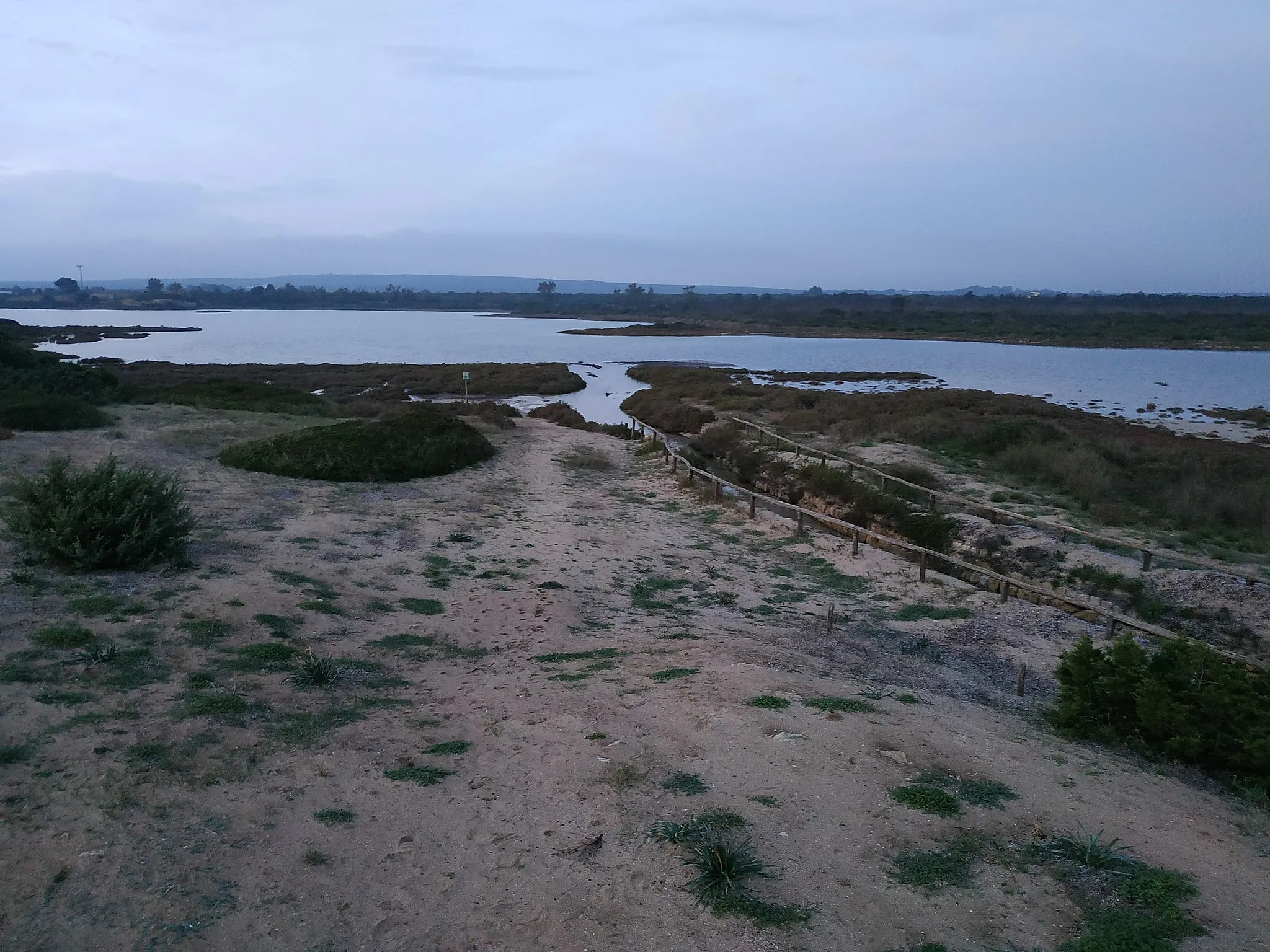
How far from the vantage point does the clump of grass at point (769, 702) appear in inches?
258

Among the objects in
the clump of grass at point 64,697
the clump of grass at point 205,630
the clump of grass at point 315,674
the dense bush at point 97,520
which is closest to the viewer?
the clump of grass at point 64,697

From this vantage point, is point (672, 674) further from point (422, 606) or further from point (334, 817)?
point (422, 606)

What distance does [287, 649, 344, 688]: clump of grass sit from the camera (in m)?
7.09

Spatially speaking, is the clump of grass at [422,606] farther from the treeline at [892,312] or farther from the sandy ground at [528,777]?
the treeline at [892,312]

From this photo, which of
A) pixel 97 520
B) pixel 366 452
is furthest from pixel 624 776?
pixel 366 452

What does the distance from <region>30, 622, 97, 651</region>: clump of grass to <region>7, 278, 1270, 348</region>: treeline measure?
91.6m

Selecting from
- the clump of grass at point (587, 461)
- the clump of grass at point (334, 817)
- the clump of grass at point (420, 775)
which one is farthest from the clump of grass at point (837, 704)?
the clump of grass at point (587, 461)

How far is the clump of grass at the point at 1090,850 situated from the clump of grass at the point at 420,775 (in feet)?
12.7

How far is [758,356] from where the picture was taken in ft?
233

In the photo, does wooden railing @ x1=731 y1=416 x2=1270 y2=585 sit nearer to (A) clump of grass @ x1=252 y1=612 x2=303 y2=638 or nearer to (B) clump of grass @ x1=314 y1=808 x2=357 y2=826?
(A) clump of grass @ x1=252 y1=612 x2=303 y2=638

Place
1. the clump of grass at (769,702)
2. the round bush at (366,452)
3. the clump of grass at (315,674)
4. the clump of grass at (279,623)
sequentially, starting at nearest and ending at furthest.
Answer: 1. the clump of grass at (769,702)
2. the clump of grass at (315,674)
3. the clump of grass at (279,623)
4. the round bush at (366,452)

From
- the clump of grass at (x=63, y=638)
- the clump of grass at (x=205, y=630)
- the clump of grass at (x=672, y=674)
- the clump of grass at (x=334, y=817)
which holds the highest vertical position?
the clump of grass at (x=63, y=638)

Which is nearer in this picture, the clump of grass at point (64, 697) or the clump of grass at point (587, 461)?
the clump of grass at point (64, 697)

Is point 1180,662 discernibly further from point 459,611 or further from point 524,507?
point 524,507
